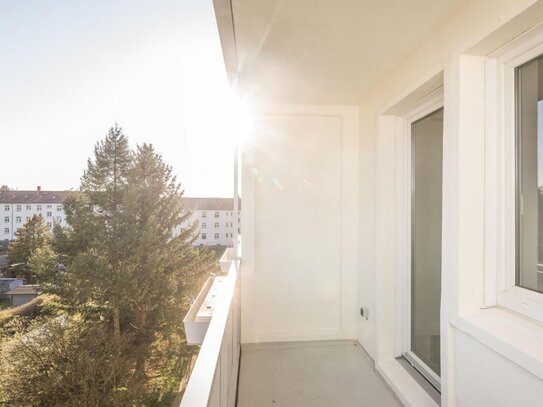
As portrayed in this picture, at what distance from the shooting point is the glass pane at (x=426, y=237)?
1.85 metres

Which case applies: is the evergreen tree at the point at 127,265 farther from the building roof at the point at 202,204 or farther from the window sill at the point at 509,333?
the window sill at the point at 509,333

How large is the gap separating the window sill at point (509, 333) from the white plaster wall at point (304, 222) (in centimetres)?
137

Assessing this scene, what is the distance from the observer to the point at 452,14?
1354mm

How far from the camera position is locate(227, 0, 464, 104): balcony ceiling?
1.33 metres

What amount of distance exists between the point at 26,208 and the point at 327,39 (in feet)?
54.3

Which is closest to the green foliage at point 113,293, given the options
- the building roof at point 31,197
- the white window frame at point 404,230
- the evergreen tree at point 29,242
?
the evergreen tree at point 29,242

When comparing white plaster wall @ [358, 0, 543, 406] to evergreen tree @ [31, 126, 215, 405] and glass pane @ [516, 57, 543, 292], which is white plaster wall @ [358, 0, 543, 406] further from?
evergreen tree @ [31, 126, 215, 405]

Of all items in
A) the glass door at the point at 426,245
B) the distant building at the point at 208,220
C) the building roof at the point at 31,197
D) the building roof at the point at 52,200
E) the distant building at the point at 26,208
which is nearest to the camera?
the glass door at the point at 426,245

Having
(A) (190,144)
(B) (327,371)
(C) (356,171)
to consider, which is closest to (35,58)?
(A) (190,144)

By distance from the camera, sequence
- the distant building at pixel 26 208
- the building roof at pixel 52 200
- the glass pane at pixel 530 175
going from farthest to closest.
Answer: the building roof at pixel 52 200 < the distant building at pixel 26 208 < the glass pane at pixel 530 175

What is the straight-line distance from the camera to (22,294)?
54.1ft

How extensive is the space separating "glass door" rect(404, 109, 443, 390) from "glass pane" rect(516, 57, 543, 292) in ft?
1.96

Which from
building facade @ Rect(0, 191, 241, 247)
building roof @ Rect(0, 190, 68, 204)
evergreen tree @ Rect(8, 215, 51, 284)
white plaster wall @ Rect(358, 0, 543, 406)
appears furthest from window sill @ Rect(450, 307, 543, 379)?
evergreen tree @ Rect(8, 215, 51, 284)

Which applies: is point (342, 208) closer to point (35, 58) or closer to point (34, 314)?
point (35, 58)
